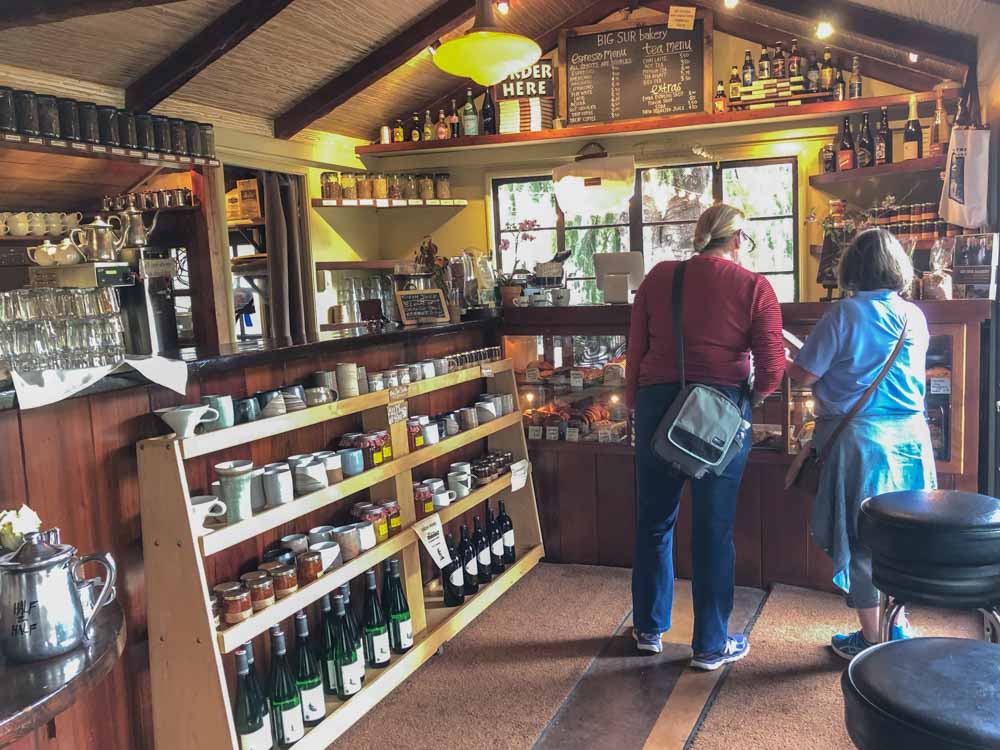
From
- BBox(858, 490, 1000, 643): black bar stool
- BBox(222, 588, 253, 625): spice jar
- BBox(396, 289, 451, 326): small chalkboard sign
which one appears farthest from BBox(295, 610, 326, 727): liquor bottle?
BBox(858, 490, 1000, 643): black bar stool

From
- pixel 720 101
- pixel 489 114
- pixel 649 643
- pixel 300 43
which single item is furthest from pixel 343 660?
pixel 489 114

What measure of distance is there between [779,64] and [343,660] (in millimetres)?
5080

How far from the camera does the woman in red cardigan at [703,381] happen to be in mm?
2691

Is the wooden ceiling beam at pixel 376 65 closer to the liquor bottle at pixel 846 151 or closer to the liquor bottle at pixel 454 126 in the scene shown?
the liquor bottle at pixel 454 126

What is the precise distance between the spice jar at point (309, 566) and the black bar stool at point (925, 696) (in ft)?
5.49

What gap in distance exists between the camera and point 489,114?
6797 millimetres

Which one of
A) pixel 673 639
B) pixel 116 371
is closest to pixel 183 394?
pixel 116 371

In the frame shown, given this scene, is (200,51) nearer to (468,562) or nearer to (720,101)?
(468,562)

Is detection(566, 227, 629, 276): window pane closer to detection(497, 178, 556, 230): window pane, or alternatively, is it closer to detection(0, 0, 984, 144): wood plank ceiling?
detection(497, 178, 556, 230): window pane

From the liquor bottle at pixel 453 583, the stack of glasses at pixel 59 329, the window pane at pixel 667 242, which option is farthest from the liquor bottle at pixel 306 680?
the window pane at pixel 667 242

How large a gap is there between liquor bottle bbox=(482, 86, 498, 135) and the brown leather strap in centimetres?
468

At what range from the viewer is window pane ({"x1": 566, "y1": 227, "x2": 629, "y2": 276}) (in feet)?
21.8

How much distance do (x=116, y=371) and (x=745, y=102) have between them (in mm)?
4997

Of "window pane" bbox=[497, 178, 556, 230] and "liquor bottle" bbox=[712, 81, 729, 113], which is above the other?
"liquor bottle" bbox=[712, 81, 729, 113]
